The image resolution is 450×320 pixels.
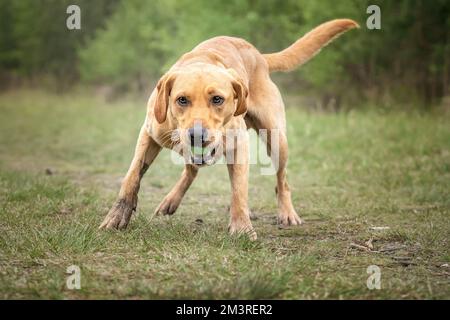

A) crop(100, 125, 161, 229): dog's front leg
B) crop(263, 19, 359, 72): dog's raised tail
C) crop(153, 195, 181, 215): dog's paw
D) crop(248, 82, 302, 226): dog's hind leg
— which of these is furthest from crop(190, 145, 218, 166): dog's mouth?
crop(263, 19, 359, 72): dog's raised tail

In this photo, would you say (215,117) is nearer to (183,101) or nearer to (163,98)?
(183,101)

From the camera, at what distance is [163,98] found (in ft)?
14.5

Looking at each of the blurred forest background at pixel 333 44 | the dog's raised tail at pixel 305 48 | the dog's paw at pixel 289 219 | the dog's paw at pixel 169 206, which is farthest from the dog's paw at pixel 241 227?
the blurred forest background at pixel 333 44

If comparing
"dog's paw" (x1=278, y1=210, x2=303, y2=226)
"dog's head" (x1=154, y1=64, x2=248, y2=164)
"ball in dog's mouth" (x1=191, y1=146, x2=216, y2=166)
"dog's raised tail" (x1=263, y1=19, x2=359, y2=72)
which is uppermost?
"dog's raised tail" (x1=263, y1=19, x2=359, y2=72)

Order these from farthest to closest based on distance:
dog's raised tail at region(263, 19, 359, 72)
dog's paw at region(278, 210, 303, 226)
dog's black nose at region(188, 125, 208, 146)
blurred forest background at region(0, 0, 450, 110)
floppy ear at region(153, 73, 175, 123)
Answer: blurred forest background at region(0, 0, 450, 110)
dog's raised tail at region(263, 19, 359, 72)
dog's paw at region(278, 210, 303, 226)
floppy ear at region(153, 73, 175, 123)
dog's black nose at region(188, 125, 208, 146)

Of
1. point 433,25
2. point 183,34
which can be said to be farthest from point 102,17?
point 433,25

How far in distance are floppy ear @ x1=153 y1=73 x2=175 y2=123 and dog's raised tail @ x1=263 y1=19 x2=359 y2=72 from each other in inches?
75.0

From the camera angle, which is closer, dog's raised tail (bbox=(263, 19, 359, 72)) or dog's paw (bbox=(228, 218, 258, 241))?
dog's paw (bbox=(228, 218, 258, 241))

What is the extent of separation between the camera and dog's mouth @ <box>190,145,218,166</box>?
4164 millimetres

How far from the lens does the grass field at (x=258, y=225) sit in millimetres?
3248

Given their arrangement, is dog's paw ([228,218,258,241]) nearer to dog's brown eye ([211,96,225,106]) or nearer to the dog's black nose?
the dog's black nose

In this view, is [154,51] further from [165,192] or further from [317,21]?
[165,192]

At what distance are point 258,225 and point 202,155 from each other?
1.38 m
